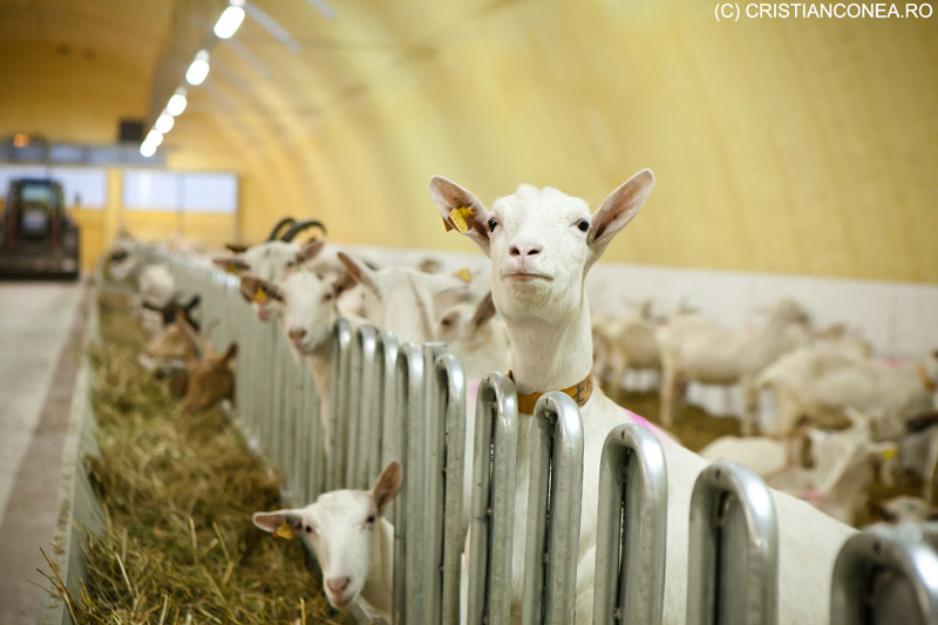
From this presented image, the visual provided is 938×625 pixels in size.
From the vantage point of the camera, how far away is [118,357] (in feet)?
30.4

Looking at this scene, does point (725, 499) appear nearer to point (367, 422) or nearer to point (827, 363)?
point (367, 422)

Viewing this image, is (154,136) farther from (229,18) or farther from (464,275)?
(464,275)

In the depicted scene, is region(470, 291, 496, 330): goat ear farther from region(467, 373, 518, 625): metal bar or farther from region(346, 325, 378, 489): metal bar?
region(467, 373, 518, 625): metal bar

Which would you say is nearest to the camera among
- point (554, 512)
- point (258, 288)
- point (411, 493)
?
point (554, 512)

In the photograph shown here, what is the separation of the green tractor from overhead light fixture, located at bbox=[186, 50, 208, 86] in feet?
41.7

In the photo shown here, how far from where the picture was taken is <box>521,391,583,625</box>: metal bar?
78.7 inches

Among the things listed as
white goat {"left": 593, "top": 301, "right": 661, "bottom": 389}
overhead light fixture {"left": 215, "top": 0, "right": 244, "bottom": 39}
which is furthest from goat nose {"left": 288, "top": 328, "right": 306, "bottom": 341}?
white goat {"left": 593, "top": 301, "right": 661, "bottom": 389}

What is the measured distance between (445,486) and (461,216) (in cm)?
80

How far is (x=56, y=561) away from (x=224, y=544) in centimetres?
80

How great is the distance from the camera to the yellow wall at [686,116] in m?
7.23

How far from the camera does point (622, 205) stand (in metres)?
2.38

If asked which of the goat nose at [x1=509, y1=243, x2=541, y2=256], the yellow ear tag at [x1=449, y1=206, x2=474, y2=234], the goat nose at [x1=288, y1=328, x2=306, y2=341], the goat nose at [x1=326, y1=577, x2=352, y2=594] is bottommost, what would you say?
the goat nose at [x1=326, y1=577, x2=352, y2=594]

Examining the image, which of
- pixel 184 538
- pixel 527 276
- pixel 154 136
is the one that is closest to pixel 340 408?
pixel 184 538

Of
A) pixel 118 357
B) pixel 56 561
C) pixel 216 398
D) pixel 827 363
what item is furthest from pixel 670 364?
pixel 56 561
